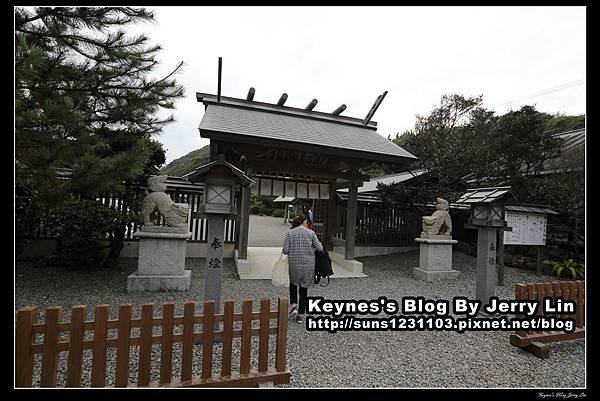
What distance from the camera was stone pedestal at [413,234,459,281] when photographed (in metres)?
7.25

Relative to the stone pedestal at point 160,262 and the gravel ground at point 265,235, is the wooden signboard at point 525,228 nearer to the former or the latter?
the stone pedestal at point 160,262

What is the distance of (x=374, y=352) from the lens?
351 centimetres

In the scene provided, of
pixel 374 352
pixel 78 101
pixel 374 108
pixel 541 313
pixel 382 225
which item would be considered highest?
pixel 374 108

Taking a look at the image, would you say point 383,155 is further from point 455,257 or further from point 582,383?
point 582,383

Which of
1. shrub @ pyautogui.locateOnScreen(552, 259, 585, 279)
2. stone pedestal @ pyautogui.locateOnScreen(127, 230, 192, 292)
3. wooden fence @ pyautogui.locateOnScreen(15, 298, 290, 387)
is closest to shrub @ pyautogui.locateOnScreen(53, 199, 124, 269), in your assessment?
stone pedestal @ pyautogui.locateOnScreen(127, 230, 192, 292)

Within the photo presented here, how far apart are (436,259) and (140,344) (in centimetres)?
697

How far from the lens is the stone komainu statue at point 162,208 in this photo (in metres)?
5.68

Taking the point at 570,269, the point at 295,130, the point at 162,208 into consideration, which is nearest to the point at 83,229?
the point at 162,208

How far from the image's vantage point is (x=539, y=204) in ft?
28.1

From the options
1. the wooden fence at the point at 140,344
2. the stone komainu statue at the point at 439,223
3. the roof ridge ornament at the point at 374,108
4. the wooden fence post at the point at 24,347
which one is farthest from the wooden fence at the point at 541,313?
the roof ridge ornament at the point at 374,108

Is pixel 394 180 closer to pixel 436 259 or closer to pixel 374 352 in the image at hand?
pixel 436 259

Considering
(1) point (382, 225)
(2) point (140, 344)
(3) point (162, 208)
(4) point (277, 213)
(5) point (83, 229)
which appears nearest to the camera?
(2) point (140, 344)
